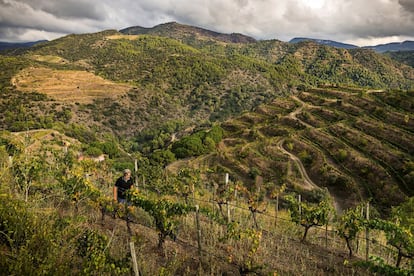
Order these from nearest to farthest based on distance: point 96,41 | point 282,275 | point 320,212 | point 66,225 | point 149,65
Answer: point 66,225 < point 282,275 < point 320,212 < point 149,65 < point 96,41

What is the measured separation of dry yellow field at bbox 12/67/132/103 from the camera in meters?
80.6

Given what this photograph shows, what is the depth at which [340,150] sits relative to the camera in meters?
38.6

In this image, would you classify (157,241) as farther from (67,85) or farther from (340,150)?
(67,85)

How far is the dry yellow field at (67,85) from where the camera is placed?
265ft

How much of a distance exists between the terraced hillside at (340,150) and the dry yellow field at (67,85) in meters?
55.6

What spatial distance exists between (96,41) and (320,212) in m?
155

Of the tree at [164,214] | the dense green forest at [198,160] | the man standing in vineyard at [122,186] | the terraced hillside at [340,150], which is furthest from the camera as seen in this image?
the terraced hillside at [340,150]

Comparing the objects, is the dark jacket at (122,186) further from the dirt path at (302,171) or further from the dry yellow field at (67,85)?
the dry yellow field at (67,85)

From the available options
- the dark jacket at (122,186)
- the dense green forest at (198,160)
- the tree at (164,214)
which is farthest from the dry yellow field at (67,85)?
the tree at (164,214)

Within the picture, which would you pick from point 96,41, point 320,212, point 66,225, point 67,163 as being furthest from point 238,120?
point 96,41

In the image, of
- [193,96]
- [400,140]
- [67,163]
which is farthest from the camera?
[193,96]

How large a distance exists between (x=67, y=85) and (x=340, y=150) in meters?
82.6

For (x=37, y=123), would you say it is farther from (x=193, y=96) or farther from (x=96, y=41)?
(x=96, y=41)

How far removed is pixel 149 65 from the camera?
124m
